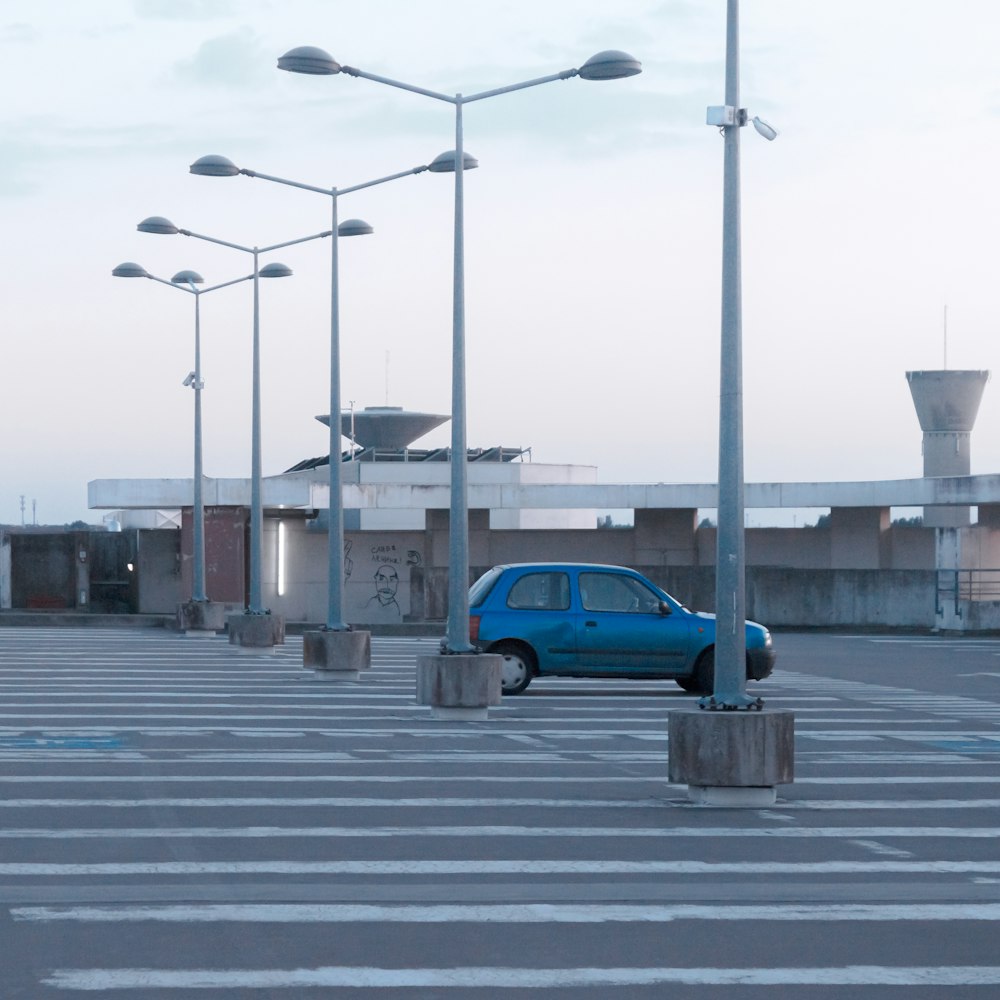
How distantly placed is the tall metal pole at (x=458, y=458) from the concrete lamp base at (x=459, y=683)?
0.86 feet

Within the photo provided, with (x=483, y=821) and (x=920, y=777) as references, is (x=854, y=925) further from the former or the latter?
(x=920, y=777)

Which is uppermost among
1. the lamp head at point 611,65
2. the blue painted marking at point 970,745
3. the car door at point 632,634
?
the lamp head at point 611,65

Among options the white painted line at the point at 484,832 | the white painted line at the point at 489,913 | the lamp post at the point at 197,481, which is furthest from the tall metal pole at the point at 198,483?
the white painted line at the point at 489,913

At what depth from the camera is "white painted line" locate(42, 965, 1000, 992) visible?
705 cm

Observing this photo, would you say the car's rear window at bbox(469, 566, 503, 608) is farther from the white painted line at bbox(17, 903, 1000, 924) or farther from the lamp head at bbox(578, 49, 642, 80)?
the white painted line at bbox(17, 903, 1000, 924)

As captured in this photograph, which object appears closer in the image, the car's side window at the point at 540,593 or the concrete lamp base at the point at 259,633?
the car's side window at the point at 540,593

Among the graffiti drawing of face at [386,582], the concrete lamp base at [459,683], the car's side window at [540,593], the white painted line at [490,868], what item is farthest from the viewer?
the graffiti drawing of face at [386,582]

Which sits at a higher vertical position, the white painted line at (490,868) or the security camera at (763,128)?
the security camera at (763,128)

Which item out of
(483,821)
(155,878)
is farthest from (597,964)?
→ (483,821)

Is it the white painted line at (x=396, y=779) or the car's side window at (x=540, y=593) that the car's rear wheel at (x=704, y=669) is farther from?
the white painted line at (x=396, y=779)

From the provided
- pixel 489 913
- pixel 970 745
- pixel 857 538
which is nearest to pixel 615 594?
pixel 970 745

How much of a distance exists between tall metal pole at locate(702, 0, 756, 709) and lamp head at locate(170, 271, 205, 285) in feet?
89.0

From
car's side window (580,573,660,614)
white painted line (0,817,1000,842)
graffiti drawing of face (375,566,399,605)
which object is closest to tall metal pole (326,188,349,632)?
car's side window (580,573,660,614)

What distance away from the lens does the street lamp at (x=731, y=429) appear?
12.3 meters
